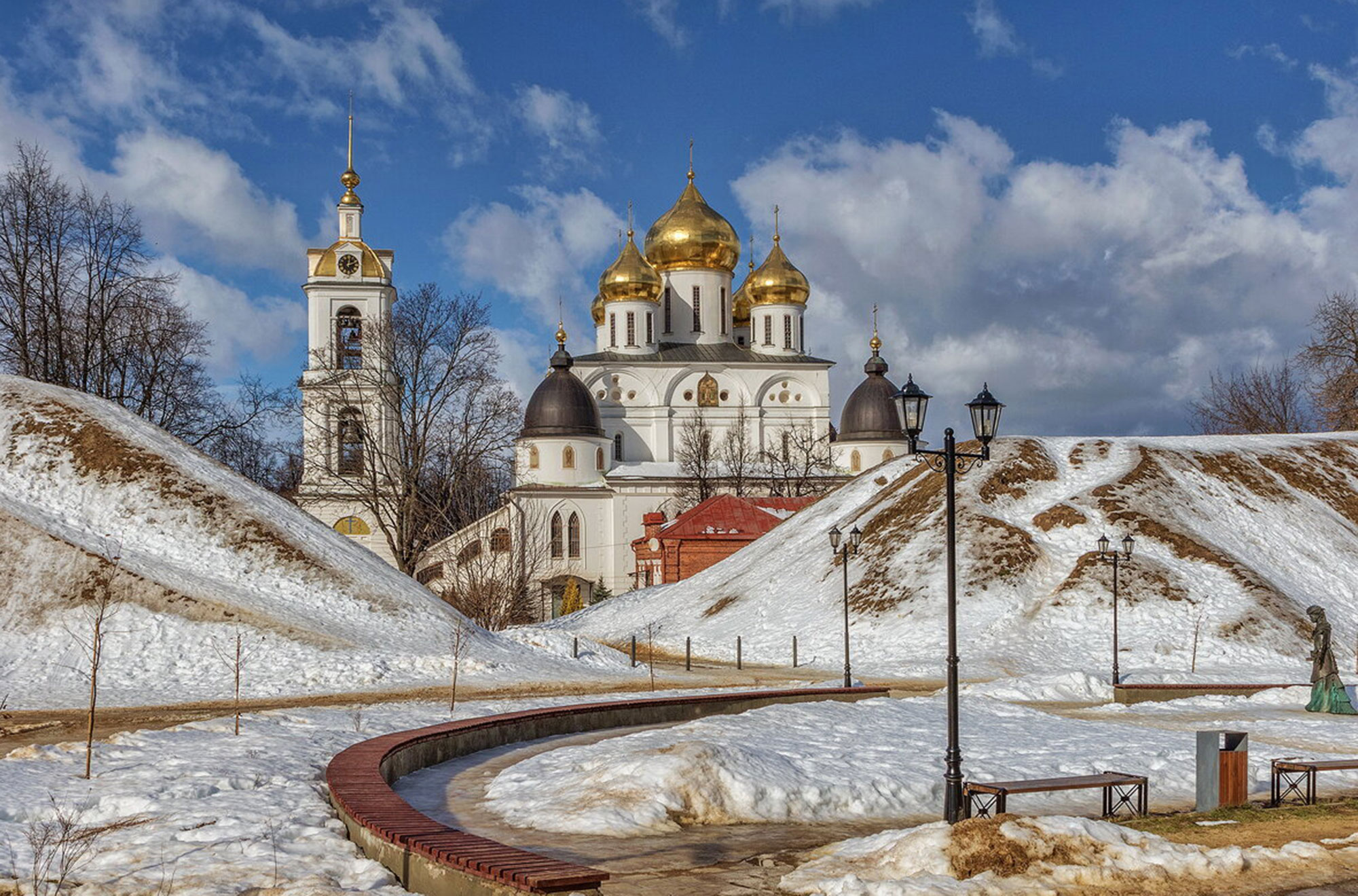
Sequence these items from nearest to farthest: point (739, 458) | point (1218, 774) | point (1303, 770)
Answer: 1. point (1218, 774)
2. point (1303, 770)
3. point (739, 458)

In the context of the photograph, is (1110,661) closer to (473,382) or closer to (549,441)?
(473,382)

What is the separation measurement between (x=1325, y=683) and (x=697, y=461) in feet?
167

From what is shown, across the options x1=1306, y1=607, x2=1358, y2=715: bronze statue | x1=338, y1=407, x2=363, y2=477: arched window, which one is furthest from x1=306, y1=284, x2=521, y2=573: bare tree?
x1=1306, y1=607, x2=1358, y2=715: bronze statue

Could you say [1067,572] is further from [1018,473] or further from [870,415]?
[870,415]

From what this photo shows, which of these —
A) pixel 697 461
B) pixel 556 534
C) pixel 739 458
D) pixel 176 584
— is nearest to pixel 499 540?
pixel 176 584

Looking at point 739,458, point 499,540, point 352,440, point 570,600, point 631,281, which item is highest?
point 631,281

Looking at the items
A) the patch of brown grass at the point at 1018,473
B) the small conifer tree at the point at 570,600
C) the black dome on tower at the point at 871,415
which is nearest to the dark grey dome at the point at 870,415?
the black dome on tower at the point at 871,415

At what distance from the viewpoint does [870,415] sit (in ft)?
236

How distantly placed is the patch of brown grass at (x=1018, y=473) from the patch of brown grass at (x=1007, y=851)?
29.9 metres

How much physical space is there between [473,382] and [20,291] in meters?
13.1

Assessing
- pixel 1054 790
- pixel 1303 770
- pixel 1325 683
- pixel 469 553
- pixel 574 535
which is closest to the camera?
pixel 1054 790

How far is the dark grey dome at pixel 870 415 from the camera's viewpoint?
2815 inches

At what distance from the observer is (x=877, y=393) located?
72938 millimetres

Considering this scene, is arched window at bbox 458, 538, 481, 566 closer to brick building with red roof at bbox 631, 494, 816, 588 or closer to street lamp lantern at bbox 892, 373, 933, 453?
brick building with red roof at bbox 631, 494, 816, 588
